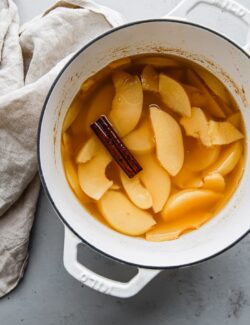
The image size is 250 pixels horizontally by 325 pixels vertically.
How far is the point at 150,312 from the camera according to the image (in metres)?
1.12

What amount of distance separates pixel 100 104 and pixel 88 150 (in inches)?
3.2

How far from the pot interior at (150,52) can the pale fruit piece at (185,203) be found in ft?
0.11

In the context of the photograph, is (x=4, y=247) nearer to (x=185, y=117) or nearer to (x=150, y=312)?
(x=150, y=312)

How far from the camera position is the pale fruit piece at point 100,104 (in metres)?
1.02

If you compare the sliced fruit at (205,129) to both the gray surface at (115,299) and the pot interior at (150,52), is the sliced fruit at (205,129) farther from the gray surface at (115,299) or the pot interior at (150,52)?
the gray surface at (115,299)

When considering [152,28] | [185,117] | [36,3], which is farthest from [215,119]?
[36,3]

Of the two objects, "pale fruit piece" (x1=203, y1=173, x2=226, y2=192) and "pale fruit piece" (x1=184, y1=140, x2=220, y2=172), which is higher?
"pale fruit piece" (x1=184, y1=140, x2=220, y2=172)

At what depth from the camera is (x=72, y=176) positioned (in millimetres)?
1006

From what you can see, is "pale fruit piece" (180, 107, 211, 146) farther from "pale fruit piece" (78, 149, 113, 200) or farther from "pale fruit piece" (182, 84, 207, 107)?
"pale fruit piece" (78, 149, 113, 200)

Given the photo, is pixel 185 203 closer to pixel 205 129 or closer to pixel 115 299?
pixel 205 129

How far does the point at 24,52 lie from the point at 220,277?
56 cm

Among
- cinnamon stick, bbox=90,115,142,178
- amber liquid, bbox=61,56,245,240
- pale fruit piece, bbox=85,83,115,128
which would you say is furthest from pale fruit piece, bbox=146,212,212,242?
pale fruit piece, bbox=85,83,115,128

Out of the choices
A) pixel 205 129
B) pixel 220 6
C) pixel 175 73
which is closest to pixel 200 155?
pixel 205 129

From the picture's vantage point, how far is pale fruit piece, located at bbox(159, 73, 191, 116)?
1.01 meters
